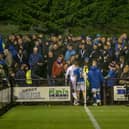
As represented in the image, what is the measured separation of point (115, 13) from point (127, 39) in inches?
439

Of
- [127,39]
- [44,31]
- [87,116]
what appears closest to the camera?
[87,116]

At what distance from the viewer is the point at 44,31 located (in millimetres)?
45750

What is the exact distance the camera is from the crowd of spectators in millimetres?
33734

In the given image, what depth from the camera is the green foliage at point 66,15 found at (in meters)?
46.3

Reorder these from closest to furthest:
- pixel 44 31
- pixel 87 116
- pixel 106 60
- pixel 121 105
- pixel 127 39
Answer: pixel 87 116
pixel 121 105
pixel 106 60
pixel 127 39
pixel 44 31

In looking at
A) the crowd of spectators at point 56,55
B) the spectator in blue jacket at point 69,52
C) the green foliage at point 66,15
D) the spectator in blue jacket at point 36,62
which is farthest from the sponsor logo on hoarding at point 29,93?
the green foliage at point 66,15

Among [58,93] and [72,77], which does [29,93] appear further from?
[72,77]

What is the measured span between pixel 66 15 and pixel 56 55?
13.3 meters

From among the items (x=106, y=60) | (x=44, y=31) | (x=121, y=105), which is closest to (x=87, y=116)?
(x=121, y=105)

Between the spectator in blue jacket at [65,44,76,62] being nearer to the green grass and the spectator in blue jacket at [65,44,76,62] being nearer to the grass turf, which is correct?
the grass turf

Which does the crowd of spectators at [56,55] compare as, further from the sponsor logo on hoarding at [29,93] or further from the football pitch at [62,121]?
the football pitch at [62,121]

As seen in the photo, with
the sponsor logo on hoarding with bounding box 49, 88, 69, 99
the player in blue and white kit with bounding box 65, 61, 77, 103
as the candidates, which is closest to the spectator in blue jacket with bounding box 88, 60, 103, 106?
the player in blue and white kit with bounding box 65, 61, 77, 103

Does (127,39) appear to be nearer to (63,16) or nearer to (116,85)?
(116,85)

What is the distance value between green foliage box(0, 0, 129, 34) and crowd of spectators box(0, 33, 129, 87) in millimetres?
9306
